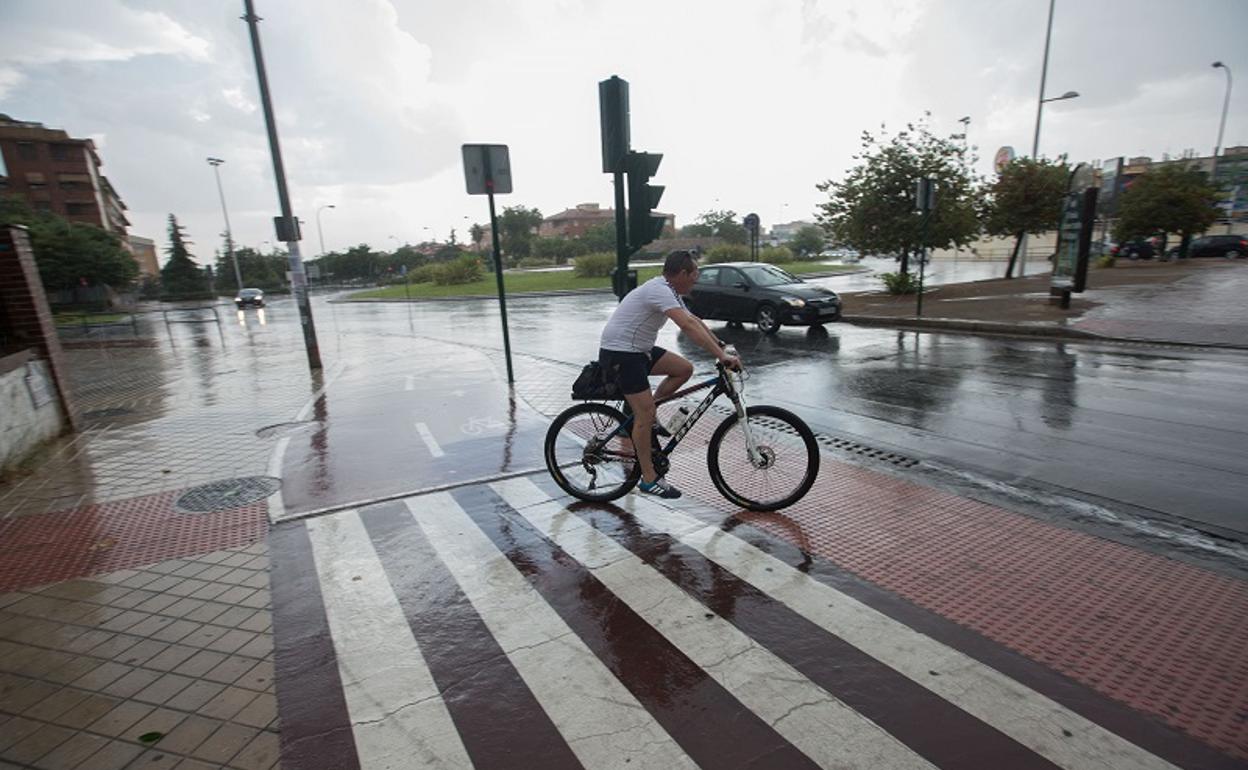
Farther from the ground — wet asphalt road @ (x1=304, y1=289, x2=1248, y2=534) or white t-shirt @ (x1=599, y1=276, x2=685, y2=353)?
white t-shirt @ (x1=599, y1=276, x2=685, y2=353)

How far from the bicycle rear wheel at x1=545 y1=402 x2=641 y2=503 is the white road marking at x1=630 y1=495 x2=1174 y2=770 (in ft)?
3.64

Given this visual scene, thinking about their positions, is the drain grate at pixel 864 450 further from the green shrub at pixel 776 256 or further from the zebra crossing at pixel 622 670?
the green shrub at pixel 776 256

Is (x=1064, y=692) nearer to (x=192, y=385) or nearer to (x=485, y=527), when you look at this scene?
(x=485, y=527)

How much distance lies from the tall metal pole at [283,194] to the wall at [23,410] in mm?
4475

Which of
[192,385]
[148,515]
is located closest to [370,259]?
[192,385]

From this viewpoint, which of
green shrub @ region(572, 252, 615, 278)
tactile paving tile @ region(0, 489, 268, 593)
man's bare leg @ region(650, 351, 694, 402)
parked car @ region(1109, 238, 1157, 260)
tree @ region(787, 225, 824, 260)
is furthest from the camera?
tree @ region(787, 225, 824, 260)

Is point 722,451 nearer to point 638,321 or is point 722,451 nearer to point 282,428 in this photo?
point 638,321

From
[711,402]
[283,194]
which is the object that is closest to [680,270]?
[711,402]

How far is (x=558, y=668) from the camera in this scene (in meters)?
3.02

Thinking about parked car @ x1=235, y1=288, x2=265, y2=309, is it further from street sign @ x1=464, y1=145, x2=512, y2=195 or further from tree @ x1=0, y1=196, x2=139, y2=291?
street sign @ x1=464, y1=145, x2=512, y2=195

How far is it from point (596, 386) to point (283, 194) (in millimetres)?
10067

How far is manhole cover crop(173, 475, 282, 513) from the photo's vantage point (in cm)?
527

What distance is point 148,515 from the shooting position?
5109mm

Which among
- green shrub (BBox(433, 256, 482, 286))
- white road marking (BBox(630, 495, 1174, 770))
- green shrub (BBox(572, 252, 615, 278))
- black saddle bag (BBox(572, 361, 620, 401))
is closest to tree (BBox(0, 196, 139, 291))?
green shrub (BBox(433, 256, 482, 286))
